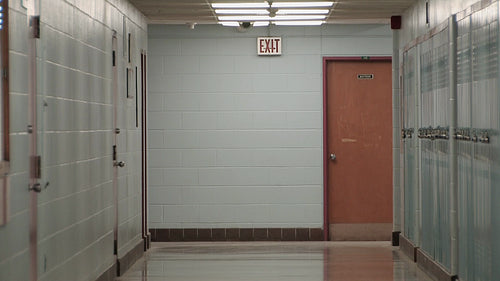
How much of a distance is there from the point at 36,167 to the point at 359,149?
6.05m

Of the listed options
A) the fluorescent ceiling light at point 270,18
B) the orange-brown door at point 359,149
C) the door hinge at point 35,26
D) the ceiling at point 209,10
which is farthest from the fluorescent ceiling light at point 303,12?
the door hinge at point 35,26

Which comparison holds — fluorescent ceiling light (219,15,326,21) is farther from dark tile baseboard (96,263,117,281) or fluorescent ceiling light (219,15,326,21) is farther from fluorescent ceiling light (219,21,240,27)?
dark tile baseboard (96,263,117,281)

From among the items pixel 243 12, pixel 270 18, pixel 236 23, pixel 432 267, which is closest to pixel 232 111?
pixel 236 23

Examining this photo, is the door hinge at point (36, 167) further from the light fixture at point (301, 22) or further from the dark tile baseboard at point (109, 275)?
the light fixture at point (301, 22)

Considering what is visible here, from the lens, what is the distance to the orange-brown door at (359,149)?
10148 mm

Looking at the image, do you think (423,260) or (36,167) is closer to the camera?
(36,167)

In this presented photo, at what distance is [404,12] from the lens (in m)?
8.66

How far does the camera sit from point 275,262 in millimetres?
8266

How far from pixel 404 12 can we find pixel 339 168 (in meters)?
2.28

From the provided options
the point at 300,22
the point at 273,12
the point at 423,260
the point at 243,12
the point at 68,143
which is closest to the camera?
the point at 68,143

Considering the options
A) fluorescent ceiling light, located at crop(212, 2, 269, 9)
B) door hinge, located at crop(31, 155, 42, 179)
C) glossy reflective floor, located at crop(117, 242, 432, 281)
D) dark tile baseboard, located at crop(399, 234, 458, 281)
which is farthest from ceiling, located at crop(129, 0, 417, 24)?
door hinge, located at crop(31, 155, 42, 179)

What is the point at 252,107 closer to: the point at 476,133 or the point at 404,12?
the point at 404,12

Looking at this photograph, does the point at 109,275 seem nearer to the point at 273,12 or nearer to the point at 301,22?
the point at 273,12

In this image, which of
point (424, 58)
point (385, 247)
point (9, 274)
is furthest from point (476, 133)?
point (385, 247)
